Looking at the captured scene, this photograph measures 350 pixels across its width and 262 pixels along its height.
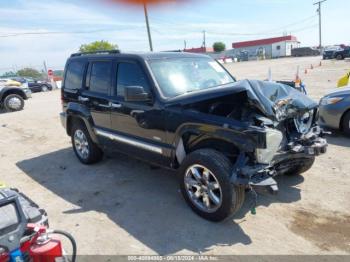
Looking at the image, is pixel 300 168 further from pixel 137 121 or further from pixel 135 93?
pixel 135 93

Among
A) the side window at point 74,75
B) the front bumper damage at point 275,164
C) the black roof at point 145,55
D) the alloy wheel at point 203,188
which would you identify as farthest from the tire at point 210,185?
the side window at point 74,75

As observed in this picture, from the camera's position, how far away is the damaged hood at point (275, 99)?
3572 mm

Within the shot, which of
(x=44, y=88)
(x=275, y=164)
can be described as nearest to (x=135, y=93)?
(x=275, y=164)

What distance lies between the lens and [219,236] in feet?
11.5

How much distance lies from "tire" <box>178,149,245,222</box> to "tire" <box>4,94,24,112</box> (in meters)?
12.5

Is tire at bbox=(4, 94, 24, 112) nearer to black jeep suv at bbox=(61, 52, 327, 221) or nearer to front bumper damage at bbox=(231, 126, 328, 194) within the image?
black jeep suv at bbox=(61, 52, 327, 221)

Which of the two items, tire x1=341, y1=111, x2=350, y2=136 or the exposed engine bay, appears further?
tire x1=341, y1=111, x2=350, y2=136

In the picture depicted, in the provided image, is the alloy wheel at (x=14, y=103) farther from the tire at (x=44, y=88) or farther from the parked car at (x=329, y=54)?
the parked car at (x=329, y=54)

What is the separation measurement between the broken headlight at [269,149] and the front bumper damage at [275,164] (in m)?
0.08

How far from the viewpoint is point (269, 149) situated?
339 centimetres

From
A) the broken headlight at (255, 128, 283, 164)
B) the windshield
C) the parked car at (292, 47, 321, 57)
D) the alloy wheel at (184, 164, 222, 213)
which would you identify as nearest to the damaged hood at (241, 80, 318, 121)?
the broken headlight at (255, 128, 283, 164)

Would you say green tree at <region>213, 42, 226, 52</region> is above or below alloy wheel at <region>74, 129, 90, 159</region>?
above

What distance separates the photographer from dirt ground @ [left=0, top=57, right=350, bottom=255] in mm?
3393

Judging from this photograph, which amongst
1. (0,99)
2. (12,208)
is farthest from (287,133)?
(0,99)
